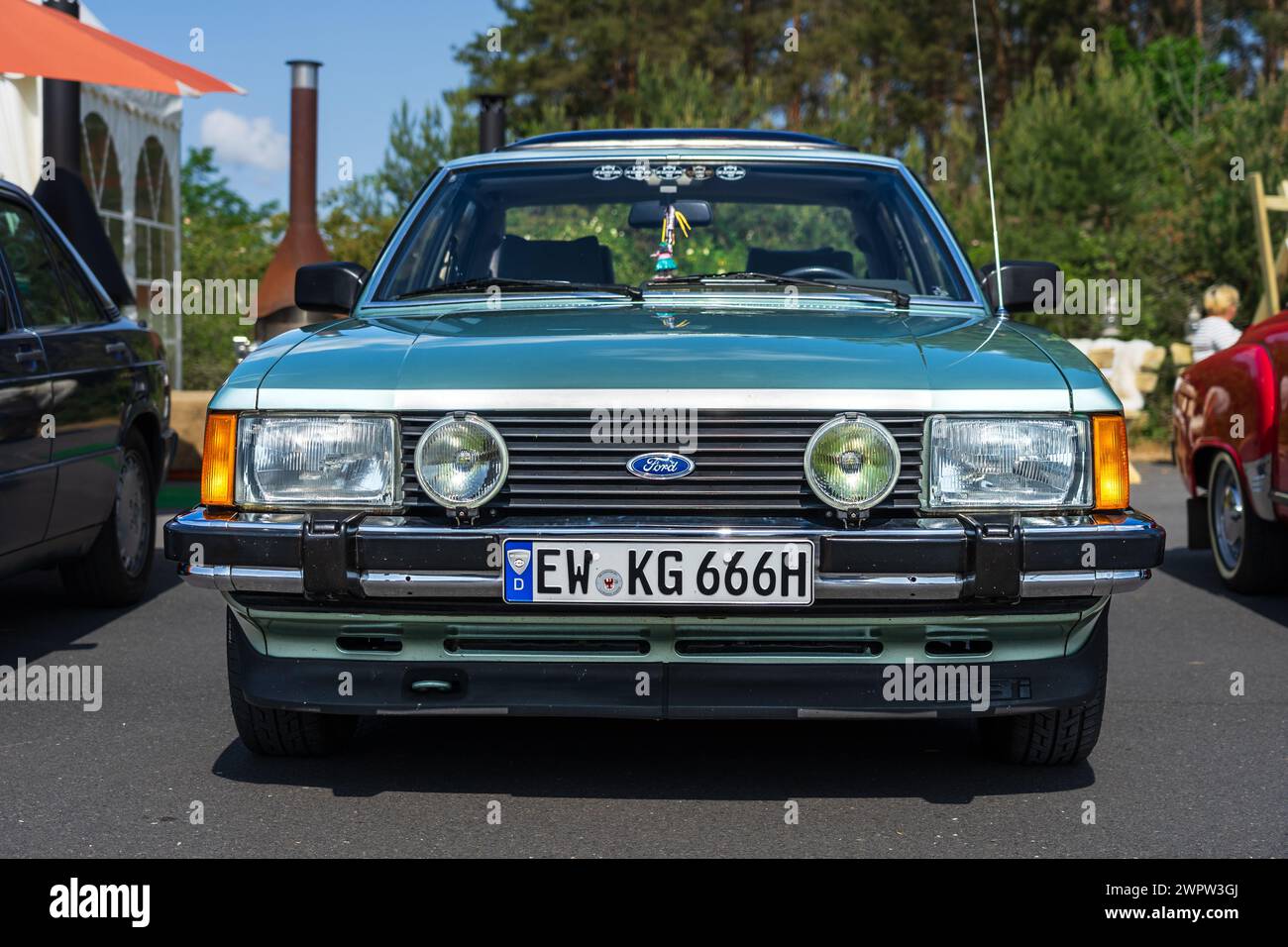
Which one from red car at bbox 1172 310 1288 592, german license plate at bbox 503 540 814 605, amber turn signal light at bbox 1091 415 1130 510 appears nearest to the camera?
german license plate at bbox 503 540 814 605

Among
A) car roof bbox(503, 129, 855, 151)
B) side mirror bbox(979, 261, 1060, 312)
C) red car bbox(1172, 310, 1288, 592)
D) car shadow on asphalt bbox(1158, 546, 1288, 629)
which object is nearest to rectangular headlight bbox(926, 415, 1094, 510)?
side mirror bbox(979, 261, 1060, 312)

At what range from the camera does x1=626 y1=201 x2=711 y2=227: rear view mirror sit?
5.51m

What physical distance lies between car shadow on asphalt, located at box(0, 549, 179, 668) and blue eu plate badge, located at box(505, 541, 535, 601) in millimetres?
2966

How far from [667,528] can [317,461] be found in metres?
0.83

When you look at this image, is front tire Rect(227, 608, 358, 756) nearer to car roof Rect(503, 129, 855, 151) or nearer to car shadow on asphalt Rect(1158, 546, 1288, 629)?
car roof Rect(503, 129, 855, 151)

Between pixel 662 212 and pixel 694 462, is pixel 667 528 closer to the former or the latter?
pixel 694 462

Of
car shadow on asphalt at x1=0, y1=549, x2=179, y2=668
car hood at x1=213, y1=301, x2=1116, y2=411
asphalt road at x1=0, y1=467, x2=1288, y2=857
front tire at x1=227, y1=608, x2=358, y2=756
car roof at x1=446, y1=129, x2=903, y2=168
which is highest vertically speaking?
car roof at x1=446, y1=129, x2=903, y2=168

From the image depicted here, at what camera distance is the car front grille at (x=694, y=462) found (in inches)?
153

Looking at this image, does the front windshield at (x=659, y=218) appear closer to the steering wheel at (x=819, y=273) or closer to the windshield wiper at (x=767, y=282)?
the steering wheel at (x=819, y=273)

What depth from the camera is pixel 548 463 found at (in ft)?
12.8

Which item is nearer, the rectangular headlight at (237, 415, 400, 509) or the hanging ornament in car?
the rectangular headlight at (237, 415, 400, 509)

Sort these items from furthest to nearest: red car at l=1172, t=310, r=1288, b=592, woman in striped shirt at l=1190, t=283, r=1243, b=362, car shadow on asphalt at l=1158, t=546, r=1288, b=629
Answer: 1. woman in striped shirt at l=1190, t=283, r=1243, b=362
2. car shadow on asphalt at l=1158, t=546, r=1288, b=629
3. red car at l=1172, t=310, r=1288, b=592

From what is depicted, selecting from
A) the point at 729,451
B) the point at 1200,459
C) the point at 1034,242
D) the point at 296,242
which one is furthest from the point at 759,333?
the point at 1034,242

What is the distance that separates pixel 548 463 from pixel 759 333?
664 mm
